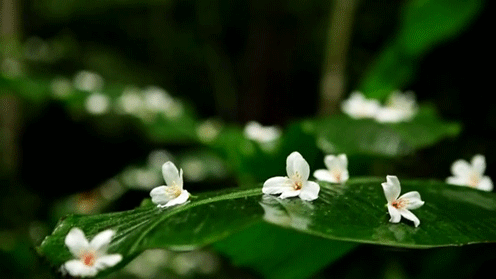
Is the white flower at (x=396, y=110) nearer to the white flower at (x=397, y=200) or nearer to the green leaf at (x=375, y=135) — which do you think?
the green leaf at (x=375, y=135)

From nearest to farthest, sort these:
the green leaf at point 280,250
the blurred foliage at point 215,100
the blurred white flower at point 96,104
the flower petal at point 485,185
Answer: the green leaf at point 280,250 → the flower petal at point 485,185 → the blurred foliage at point 215,100 → the blurred white flower at point 96,104

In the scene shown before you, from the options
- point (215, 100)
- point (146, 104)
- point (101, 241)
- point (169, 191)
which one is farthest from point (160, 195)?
point (215, 100)

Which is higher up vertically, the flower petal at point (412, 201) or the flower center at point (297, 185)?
the flower center at point (297, 185)

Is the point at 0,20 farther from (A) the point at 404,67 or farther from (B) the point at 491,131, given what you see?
(B) the point at 491,131

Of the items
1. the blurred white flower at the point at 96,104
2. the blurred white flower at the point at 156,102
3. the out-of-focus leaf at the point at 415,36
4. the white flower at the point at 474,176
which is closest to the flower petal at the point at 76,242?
the white flower at the point at 474,176

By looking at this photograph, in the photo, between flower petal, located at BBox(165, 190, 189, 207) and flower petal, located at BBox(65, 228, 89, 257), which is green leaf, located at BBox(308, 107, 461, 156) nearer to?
flower petal, located at BBox(165, 190, 189, 207)

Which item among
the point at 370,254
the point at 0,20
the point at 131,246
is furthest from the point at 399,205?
the point at 0,20
